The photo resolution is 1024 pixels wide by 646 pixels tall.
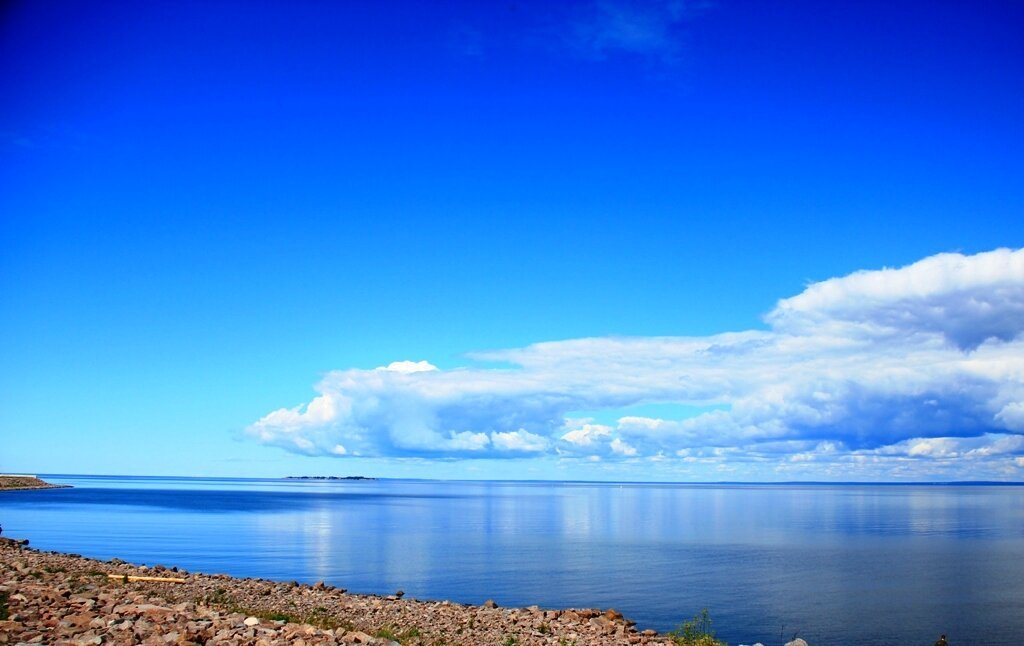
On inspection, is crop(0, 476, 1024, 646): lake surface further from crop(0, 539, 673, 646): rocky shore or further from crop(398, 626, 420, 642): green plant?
crop(398, 626, 420, 642): green plant

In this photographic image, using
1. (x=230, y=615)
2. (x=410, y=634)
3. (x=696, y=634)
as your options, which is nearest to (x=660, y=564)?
(x=696, y=634)

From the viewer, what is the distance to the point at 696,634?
29.9 m

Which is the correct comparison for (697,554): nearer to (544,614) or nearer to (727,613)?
(727,613)

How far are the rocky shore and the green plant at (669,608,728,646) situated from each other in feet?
1.88

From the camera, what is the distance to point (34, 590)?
2566 cm

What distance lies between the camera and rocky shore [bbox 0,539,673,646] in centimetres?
1988

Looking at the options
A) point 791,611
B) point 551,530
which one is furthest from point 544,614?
point 551,530

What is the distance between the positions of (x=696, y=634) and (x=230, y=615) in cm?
1695

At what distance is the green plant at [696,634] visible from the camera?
2730 centimetres

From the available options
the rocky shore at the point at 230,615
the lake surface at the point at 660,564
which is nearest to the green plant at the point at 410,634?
the rocky shore at the point at 230,615

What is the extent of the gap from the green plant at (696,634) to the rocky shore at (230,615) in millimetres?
574

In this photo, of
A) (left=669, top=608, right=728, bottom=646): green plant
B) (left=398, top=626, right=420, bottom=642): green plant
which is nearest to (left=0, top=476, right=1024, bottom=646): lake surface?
(left=669, top=608, right=728, bottom=646): green plant

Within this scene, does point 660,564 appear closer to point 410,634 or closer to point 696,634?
point 696,634

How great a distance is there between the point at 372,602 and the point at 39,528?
6049 centimetres
